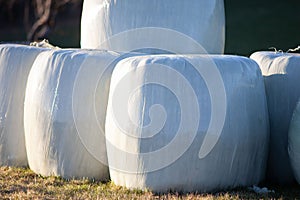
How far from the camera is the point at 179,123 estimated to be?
182 inches

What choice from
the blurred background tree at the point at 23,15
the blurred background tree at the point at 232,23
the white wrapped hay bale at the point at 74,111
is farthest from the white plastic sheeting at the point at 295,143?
the blurred background tree at the point at 23,15

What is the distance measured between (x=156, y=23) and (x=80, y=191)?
5.01 feet

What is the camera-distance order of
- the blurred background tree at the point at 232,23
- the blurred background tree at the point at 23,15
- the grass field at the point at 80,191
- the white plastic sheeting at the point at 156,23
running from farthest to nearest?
the blurred background tree at the point at 23,15 → the blurred background tree at the point at 232,23 → the white plastic sheeting at the point at 156,23 → the grass field at the point at 80,191

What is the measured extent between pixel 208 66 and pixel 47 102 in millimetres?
1234

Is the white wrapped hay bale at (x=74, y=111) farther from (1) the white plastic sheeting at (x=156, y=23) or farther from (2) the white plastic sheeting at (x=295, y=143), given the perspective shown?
(2) the white plastic sheeting at (x=295, y=143)

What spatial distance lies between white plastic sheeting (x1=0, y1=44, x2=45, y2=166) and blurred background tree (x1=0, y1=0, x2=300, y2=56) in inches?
337

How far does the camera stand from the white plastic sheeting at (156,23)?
557 cm

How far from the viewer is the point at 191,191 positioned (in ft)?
15.3

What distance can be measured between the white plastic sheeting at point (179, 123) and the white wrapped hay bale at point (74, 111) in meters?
0.28

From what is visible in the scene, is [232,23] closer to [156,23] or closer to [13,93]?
[156,23]

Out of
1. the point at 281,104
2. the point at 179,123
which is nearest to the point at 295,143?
the point at 281,104

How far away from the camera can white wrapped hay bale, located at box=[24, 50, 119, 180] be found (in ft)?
16.7

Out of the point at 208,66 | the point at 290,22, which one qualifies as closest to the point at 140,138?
the point at 208,66

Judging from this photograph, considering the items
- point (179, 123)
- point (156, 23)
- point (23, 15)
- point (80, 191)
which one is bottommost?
point (23, 15)
